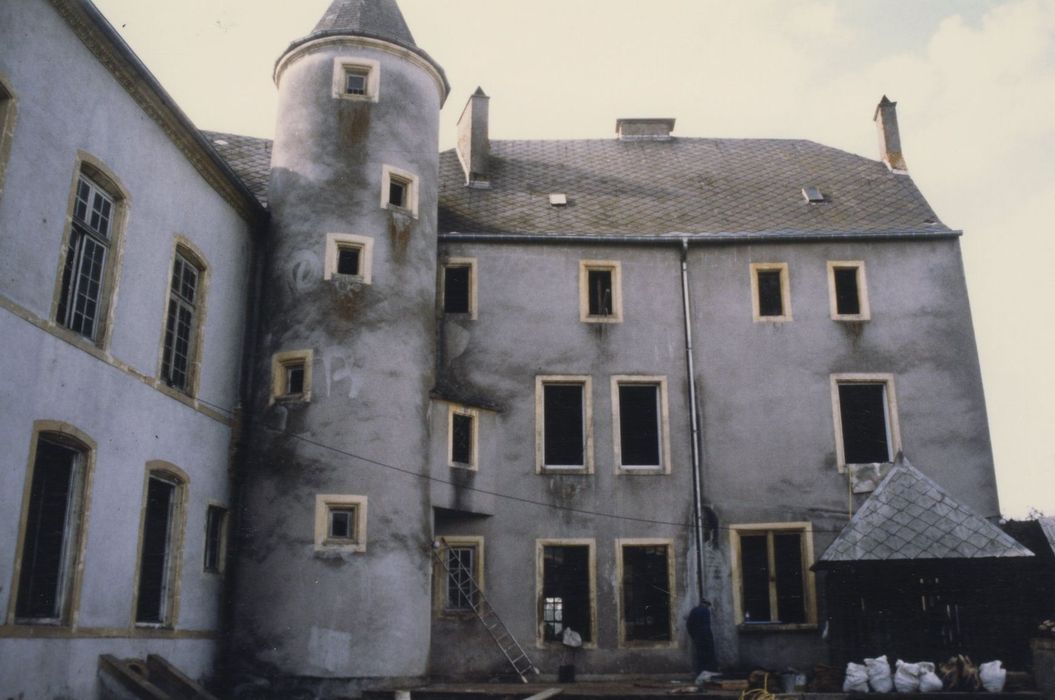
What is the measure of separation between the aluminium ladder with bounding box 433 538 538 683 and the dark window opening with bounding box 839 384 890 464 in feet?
23.8

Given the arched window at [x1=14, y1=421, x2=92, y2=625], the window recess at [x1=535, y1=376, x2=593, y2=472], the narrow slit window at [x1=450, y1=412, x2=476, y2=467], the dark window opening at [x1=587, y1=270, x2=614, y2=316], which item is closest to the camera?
the arched window at [x1=14, y1=421, x2=92, y2=625]

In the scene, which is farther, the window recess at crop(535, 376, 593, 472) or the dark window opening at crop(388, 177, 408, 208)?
the window recess at crop(535, 376, 593, 472)

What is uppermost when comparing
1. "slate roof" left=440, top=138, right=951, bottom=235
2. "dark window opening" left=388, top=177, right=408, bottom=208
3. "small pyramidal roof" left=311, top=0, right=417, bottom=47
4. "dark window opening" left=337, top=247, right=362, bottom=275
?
"small pyramidal roof" left=311, top=0, right=417, bottom=47

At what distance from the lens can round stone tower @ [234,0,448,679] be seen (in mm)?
17469

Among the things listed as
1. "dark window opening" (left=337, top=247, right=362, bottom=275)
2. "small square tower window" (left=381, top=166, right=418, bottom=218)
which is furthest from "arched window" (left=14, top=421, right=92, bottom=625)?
"small square tower window" (left=381, top=166, right=418, bottom=218)

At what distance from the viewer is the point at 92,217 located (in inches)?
557

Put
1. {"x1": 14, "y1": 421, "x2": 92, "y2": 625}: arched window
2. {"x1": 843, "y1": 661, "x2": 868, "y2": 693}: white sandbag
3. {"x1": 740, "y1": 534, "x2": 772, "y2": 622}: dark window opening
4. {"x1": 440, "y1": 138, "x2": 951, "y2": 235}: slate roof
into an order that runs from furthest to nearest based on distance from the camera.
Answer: {"x1": 440, "y1": 138, "x2": 951, "y2": 235}: slate roof < {"x1": 740, "y1": 534, "x2": 772, "y2": 622}: dark window opening < {"x1": 843, "y1": 661, "x2": 868, "y2": 693}: white sandbag < {"x1": 14, "y1": 421, "x2": 92, "y2": 625}: arched window

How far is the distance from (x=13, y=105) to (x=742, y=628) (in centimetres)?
1467

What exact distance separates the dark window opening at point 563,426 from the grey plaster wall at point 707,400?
1.19 ft

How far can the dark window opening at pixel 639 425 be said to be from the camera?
2091 centimetres

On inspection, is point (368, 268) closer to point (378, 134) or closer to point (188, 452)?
point (378, 134)

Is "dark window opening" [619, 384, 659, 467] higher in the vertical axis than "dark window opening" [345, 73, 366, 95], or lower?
lower

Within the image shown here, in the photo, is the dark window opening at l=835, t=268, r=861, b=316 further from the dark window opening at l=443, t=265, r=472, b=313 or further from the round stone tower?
the round stone tower

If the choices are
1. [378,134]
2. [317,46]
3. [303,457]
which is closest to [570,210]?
[378,134]
